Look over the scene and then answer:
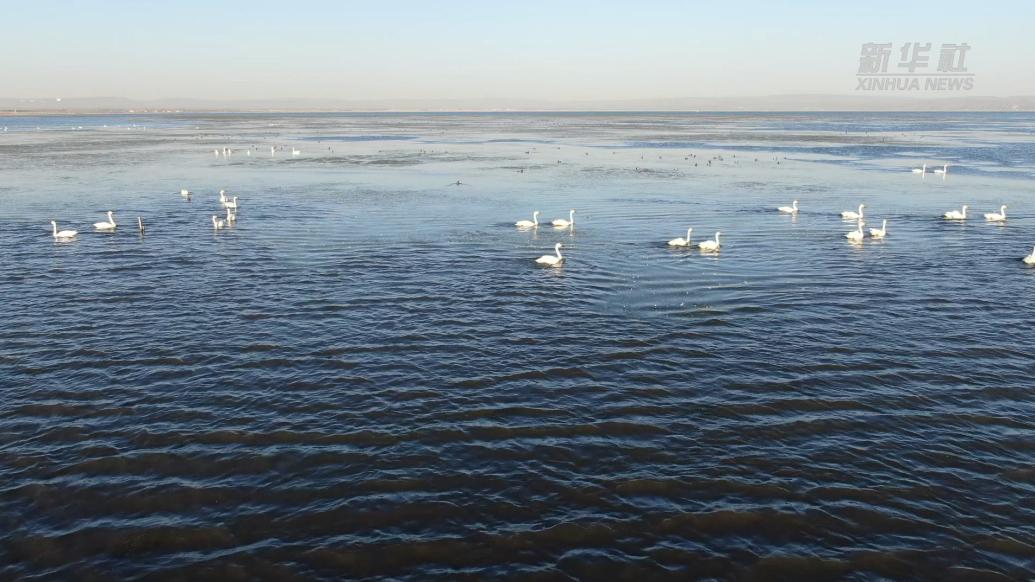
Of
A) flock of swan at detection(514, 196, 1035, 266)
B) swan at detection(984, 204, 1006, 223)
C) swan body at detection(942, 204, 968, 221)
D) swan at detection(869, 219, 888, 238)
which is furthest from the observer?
swan body at detection(942, 204, 968, 221)

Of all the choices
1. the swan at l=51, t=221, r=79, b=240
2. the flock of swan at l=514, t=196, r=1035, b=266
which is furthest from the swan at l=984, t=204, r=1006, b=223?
the swan at l=51, t=221, r=79, b=240

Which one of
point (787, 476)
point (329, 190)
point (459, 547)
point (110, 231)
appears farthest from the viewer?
point (329, 190)

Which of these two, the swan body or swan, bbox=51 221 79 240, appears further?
the swan body

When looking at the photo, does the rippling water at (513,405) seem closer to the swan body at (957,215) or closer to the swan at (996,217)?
the swan at (996,217)

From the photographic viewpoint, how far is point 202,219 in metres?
38.9

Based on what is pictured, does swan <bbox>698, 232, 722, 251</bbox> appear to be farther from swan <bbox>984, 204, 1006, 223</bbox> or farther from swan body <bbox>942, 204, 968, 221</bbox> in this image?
swan <bbox>984, 204, 1006, 223</bbox>

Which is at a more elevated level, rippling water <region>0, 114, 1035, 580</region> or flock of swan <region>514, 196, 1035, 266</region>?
flock of swan <region>514, 196, 1035, 266</region>

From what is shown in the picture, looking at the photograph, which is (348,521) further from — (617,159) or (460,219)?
(617,159)

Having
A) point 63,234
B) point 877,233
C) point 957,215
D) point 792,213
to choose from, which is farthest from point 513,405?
point 957,215

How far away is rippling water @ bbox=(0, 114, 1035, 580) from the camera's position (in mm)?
11281

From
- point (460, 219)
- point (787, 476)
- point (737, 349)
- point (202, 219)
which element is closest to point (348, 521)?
point (787, 476)

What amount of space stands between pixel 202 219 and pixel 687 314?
28.9m

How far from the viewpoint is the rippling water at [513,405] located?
11.3 metres

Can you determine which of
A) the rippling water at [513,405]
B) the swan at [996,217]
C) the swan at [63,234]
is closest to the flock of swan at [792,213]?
the swan at [996,217]
